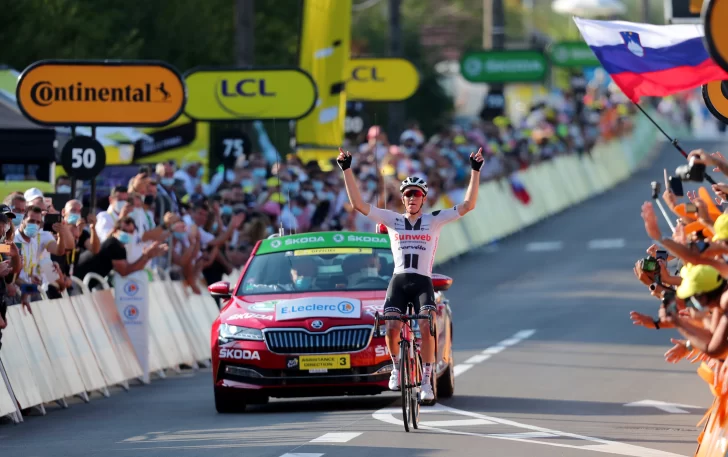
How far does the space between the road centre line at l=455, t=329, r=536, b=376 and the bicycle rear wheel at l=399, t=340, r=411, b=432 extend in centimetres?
517

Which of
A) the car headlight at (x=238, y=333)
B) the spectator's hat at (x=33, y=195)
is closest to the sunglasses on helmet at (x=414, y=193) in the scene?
the car headlight at (x=238, y=333)

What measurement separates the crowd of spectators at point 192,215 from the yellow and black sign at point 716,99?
14.0 ft

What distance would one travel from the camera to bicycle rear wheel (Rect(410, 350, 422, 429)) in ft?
48.1

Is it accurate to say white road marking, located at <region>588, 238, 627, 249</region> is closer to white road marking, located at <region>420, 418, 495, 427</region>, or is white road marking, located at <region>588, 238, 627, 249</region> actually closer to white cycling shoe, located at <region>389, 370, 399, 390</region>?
white road marking, located at <region>420, 418, 495, 427</region>

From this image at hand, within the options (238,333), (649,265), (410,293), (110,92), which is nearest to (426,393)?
(410,293)

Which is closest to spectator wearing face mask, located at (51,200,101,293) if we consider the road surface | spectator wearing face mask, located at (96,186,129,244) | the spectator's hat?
spectator wearing face mask, located at (96,186,129,244)

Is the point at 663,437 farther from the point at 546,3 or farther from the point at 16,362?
the point at 546,3

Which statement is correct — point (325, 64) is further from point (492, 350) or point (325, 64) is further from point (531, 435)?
point (531, 435)

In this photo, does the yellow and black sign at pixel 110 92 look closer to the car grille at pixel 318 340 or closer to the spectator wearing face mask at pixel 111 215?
the spectator wearing face mask at pixel 111 215

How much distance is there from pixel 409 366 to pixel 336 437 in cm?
110

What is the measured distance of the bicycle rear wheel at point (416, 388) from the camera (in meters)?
14.7

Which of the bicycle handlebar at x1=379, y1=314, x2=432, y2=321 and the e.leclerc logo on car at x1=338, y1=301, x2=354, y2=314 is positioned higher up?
the e.leclerc logo on car at x1=338, y1=301, x2=354, y2=314

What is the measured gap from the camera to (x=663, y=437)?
14172 mm

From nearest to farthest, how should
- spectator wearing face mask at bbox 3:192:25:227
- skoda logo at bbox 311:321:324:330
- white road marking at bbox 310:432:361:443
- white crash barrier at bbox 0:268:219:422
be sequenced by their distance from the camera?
white road marking at bbox 310:432:361:443 < skoda logo at bbox 311:321:324:330 < white crash barrier at bbox 0:268:219:422 < spectator wearing face mask at bbox 3:192:25:227
